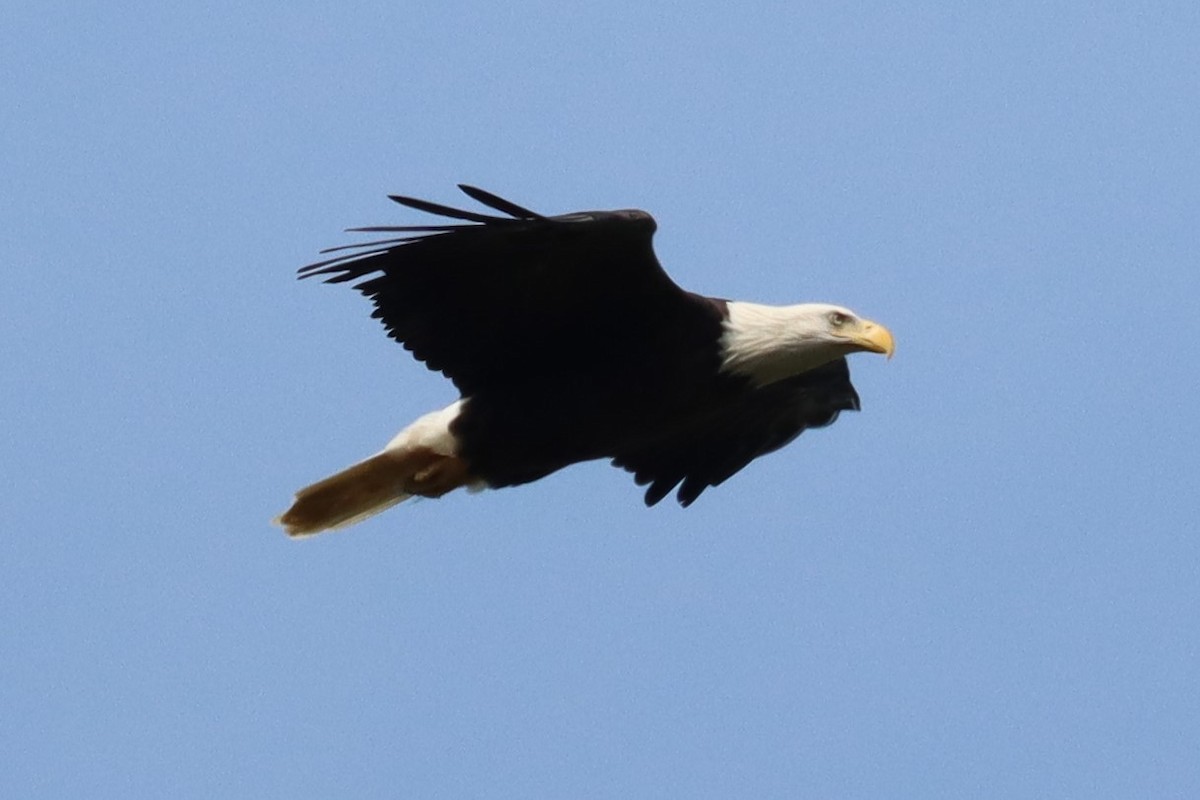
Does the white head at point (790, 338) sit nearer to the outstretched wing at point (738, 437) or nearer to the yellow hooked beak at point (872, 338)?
the yellow hooked beak at point (872, 338)

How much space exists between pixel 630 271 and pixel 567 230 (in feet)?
1.26

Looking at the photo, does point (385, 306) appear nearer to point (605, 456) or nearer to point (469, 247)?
point (469, 247)

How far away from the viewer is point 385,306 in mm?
9500

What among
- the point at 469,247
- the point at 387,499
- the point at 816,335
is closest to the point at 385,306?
the point at 469,247

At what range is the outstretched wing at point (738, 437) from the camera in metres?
10.7

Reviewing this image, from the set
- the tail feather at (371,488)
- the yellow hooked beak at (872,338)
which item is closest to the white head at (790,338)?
the yellow hooked beak at (872,338)

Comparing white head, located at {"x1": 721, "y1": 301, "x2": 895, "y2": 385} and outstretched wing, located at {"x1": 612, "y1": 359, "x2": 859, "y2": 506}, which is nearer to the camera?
white head, located at {"x1": 721, "y1": 301, "x2": 895, "y2": 385}

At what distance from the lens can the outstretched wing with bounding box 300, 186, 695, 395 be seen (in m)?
9.22

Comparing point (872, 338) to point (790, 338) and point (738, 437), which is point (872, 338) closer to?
point (790, 338)

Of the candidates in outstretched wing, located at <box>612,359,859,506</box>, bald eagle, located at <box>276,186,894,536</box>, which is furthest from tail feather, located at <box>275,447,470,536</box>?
outstretched wing, located at <box>612,359,859,506</box>

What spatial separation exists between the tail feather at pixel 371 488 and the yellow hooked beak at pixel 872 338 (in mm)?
1725

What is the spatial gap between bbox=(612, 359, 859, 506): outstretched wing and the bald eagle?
400mm

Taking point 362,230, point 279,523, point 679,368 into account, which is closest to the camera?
point 362,230

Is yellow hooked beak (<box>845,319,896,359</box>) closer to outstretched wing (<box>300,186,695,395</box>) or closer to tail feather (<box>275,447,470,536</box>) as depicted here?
outstretched wing (<box>300,186,695,395</box>)
